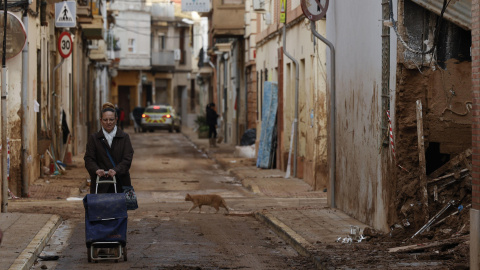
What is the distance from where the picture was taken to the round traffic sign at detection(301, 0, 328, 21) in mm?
16281

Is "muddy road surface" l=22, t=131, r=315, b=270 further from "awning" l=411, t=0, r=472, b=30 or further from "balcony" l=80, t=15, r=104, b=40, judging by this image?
"balcony" l=80, t=15, r=104, b=40

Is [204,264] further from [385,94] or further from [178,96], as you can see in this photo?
[178,96]

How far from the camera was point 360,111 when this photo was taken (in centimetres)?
1470

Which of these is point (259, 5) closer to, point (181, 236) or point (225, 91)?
point (181, 236)

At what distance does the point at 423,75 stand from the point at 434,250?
260cm

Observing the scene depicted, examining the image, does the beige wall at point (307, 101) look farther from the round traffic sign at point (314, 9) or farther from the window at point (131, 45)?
the window at point (131, 45)

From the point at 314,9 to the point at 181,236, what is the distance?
215 inches

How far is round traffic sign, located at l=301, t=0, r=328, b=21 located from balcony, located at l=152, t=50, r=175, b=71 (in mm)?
67270

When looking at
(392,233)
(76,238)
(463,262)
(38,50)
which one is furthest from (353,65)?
(38,50)

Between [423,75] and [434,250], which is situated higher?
[423,75]

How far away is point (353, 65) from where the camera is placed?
15258 millimetres

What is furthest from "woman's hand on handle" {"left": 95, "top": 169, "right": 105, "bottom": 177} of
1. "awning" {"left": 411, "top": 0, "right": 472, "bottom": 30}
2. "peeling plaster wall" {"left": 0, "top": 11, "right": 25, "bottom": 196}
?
"peeling plaster wall" {"left": 0, "top": 11, "right": 25, "bottom": 196}

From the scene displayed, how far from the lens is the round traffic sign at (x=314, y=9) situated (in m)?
16.3

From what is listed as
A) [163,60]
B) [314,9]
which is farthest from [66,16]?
[163,60]
